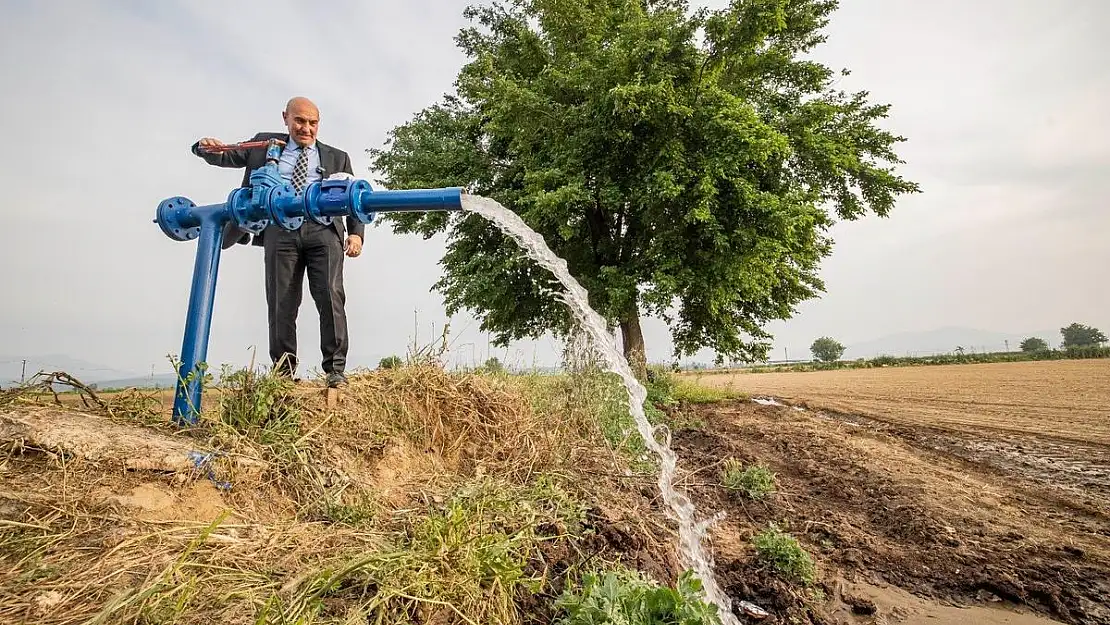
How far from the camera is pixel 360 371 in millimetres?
3391

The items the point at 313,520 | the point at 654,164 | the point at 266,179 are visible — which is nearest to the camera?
the point at 313,520

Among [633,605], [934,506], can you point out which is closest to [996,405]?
[934,506]

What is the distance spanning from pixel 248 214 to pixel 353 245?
27.6 inches

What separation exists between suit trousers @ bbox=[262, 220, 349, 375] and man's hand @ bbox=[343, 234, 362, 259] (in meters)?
0.04

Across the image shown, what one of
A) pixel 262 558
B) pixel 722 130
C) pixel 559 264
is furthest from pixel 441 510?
pixel 722 130

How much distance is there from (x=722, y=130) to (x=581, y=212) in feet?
11.5

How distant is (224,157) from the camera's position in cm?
291

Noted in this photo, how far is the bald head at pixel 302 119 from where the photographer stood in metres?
2.94

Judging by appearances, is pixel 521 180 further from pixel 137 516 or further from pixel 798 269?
pixel 137 516

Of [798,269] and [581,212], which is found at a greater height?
[581,212]

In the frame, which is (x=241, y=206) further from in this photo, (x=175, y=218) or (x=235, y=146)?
(x=235, y=146)

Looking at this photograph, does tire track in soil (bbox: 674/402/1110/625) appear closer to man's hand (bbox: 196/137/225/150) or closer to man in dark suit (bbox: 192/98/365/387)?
man in dark suit (bbox: 192/98/365/387)

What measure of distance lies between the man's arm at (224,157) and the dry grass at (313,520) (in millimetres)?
1240

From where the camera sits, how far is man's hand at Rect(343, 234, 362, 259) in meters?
3.08
